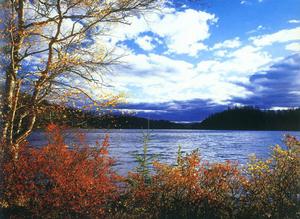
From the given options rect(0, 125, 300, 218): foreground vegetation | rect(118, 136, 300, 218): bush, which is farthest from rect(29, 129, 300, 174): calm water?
rect(118, 136, 300, 218): bush

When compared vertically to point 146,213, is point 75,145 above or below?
above

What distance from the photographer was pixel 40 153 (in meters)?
10.4

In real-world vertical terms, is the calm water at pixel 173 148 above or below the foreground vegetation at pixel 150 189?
below

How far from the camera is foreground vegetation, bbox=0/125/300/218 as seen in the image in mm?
9953

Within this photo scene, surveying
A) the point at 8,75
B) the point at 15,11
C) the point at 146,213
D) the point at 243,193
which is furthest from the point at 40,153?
the point at 243,193

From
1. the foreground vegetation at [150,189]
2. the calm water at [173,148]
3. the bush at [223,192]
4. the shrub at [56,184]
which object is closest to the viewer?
the shrub at [56,184]

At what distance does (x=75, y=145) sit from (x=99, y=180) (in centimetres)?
179

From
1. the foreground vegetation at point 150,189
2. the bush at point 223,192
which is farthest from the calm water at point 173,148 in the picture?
the bush at point 223,192

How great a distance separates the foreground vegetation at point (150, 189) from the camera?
392 inches

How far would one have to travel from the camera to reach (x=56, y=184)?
9.85m

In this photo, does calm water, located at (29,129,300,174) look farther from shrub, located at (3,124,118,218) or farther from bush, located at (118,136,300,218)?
bush, located at (118,136,300,218)

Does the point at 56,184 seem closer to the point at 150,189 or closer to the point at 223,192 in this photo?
the point at 150,189

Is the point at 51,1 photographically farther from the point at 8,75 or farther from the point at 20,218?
the point at 20,218

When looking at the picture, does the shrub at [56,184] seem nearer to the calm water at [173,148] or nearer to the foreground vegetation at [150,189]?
the foreground vegetation at [150,189]
